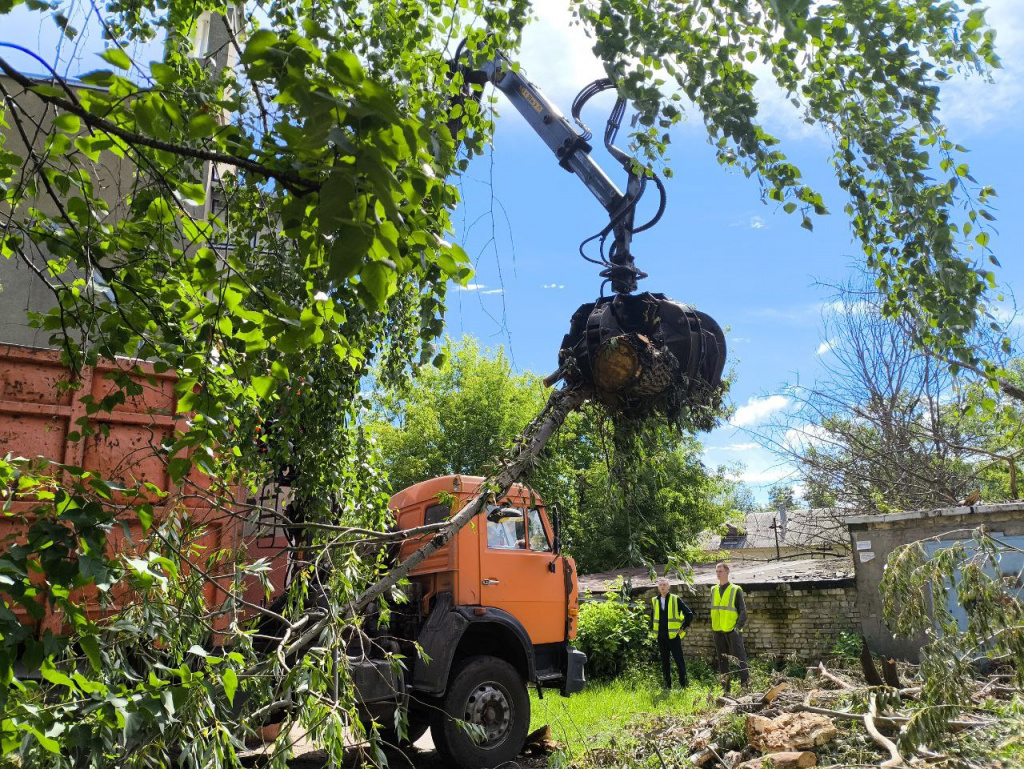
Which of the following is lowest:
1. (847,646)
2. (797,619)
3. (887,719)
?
(847,646)

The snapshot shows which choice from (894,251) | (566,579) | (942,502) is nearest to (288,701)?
(894,251)

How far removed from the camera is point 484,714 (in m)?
6.44

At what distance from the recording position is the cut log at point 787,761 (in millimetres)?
4496

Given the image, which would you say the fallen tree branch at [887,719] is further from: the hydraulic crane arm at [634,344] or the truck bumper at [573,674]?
the truck bumper at [573,674]

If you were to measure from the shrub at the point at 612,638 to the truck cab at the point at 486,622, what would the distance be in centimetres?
409

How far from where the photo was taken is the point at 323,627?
11.7ft

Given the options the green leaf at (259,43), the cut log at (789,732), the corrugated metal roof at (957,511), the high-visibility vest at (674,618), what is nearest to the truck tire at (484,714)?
the cut log at (789,732)

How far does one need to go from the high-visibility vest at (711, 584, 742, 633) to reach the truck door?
3.04 meters

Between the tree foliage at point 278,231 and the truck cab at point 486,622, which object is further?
the truck cab at point 486,622

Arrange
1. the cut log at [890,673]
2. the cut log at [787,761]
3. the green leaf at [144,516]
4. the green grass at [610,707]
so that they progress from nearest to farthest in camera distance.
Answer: the green leaf at [144,516] → the cut log at [787,761] → the cut log at [890,673] → the green grass at [610,707]

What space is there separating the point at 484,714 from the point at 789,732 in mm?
2610

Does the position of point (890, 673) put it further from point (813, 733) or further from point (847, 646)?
point (847, 646)

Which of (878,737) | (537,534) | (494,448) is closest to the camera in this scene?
(878,737)

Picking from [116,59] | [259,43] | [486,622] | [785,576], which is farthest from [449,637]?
[785,576]
